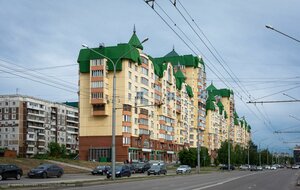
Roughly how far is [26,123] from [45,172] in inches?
3779

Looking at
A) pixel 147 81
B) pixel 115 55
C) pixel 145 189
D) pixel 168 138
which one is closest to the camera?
pixel 145 189

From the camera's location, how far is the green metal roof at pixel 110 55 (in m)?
88.6

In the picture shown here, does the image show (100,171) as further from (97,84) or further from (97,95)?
(97,84)

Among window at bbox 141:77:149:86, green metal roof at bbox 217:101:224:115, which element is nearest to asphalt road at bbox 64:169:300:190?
window at bbox 141:77:149:86

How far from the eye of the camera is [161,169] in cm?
5931

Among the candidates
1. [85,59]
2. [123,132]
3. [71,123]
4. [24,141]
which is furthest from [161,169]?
[71,123]

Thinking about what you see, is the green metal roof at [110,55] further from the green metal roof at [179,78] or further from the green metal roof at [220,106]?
the green metal roof at [220,106]

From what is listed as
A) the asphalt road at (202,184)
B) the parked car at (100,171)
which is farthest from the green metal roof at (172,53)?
the asphalt road at (202,184)

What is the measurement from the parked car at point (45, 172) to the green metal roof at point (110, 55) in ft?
145

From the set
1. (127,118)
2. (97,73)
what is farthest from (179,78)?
(97,73)

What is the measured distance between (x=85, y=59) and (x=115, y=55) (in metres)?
7.20

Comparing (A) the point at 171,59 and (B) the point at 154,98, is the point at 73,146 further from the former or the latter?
(B) the point at 154,98

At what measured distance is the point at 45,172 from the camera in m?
43.5

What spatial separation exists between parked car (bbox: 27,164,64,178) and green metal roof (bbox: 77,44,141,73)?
4434 centimetres
